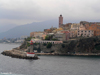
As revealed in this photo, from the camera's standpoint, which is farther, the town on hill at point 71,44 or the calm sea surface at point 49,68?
the town on hill at point 71,44

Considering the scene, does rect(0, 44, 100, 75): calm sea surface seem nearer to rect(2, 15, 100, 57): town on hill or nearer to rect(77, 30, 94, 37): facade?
rect(2, 15, 100, 57): town on hill

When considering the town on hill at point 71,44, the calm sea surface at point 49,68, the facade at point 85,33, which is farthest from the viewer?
the facade at point 85,33

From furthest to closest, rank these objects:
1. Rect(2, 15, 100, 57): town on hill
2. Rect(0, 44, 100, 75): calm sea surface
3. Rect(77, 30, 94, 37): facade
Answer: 1. Rect(77, 30, 94, 37): facade
2. Rect(2, 15, 100, 57): town on hill
3. Rect(0, 44, 100, 75): calm sea surface

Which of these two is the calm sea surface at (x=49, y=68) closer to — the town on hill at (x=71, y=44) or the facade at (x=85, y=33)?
the town on hill at (x=71, y=44)

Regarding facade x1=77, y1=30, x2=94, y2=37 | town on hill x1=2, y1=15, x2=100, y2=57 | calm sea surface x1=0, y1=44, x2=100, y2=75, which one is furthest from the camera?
facade x1=77, y1=30, x2=94, y2=37

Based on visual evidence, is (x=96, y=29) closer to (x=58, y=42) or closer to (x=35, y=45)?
(x=58, y=42)

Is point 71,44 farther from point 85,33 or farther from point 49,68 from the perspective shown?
point 49,68

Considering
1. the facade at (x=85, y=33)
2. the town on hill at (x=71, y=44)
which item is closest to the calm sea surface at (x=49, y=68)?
the town on hill at (x=71, y=44)

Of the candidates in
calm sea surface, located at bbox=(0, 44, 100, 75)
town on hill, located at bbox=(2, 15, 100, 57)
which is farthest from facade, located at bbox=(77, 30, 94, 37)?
calm sea surface, located at bbox=(0, 44, 100, 75)

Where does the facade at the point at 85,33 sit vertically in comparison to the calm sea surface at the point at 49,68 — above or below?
above

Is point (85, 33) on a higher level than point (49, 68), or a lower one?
higher

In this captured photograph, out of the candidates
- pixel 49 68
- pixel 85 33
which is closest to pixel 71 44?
pixel 85 33

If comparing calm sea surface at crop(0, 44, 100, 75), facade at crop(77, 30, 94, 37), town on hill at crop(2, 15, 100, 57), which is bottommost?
calm sea surface at crop(0, 44, 100, 75)

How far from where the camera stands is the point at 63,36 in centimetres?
9631
